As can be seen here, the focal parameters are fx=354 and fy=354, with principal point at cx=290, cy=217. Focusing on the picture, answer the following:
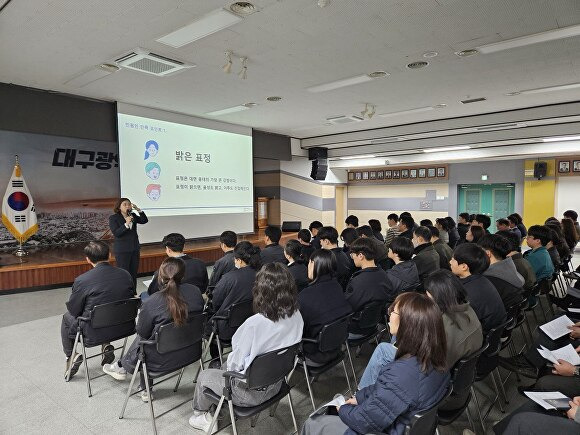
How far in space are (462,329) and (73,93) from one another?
6.43 metres

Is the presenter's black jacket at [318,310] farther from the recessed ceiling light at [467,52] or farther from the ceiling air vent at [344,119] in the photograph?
the ceiling air vent at [344,119]

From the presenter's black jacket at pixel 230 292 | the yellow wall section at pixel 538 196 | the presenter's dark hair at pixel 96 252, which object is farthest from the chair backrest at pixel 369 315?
the yellow wall section at pixel 538 196

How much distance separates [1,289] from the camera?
5.43m

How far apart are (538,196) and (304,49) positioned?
919 centimetres

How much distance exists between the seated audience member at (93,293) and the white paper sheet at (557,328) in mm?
3284

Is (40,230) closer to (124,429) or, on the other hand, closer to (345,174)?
(124,429)

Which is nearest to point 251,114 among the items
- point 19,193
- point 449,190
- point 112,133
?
point 112,133

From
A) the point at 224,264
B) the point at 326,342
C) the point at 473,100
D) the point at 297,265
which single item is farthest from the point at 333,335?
the point at 473,100

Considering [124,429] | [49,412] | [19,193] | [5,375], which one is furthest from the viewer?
[19,193]

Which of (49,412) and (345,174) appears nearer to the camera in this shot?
(49,412)

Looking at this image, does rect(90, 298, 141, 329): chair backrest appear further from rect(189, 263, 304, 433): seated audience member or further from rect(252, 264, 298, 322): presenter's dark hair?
rect(252, 264, 298, 322): presenter's dark hair

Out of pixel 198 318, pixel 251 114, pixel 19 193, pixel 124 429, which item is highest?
pixel 251 114

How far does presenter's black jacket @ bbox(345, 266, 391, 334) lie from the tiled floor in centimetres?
72

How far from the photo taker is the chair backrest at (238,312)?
285cm
